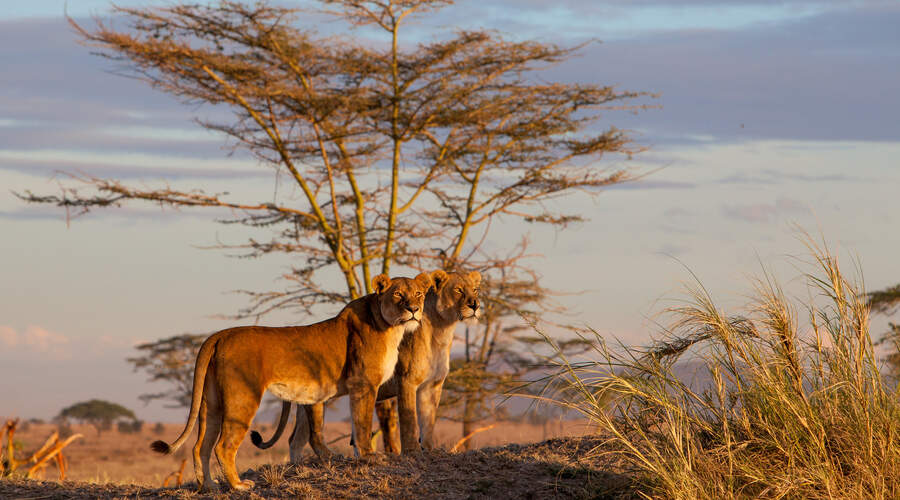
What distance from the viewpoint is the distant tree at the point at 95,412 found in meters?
41.3

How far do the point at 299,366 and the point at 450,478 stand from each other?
153 centimetres

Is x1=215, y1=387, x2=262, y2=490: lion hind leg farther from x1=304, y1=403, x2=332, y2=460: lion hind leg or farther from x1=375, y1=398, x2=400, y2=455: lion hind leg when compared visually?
x1=375, y1=398, x2=400, y2=455: lion hind leg

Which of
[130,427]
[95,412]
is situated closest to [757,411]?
[95,412]

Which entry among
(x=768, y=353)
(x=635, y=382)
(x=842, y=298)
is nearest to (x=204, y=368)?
(x=635, y=382)

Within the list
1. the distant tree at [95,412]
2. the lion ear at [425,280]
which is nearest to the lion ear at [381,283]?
the lion ear at [425,280]

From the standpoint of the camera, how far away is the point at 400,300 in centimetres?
878

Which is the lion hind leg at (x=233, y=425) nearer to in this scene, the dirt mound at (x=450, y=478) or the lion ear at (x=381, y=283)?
the dirt mound at (x=450, y=478)

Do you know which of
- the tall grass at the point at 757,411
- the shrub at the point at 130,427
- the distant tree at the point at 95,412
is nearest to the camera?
the tall grass at the point at 757,411

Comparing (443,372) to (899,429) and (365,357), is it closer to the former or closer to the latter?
(365,357)

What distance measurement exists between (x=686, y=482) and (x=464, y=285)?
10.4ft

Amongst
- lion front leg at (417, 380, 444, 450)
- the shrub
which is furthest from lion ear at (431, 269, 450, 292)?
the shrub

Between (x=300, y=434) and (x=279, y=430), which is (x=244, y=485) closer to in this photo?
(x=279, y=430)

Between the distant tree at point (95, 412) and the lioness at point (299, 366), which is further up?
the lioness at point (299, 366)

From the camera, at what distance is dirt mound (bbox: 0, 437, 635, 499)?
7660 millimetres
